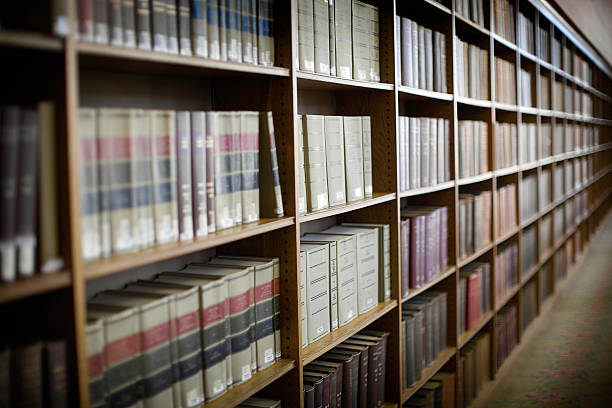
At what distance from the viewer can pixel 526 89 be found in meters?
4.20

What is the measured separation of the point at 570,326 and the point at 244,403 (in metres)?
3.58

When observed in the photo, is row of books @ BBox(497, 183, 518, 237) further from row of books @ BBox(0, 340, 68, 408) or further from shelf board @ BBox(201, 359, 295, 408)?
row of books @ BBox(0, 340, 68, 408)

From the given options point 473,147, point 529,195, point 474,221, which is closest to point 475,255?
point 474,221

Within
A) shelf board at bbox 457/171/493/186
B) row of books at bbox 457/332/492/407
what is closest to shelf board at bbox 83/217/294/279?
shelf board at bbox 457/171/493/186

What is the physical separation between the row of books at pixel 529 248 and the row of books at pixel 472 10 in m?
1.61

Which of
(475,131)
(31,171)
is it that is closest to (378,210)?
(475,131)

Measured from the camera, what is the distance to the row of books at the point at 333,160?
1785 mm

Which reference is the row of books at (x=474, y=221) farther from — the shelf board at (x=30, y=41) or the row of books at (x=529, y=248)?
the shelf board at (x=30, y=41)

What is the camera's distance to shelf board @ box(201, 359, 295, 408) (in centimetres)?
145

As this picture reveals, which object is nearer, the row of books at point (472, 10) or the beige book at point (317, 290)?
the beige book at point (317, 290)

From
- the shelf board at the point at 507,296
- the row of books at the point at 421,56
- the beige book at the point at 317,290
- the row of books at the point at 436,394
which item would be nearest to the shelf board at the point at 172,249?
the beige book at the point at 317,290

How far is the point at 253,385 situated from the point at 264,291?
250 millimetres

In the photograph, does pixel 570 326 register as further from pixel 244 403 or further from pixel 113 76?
pixel 113 76

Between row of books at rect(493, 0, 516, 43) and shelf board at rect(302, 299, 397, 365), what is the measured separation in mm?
1969
